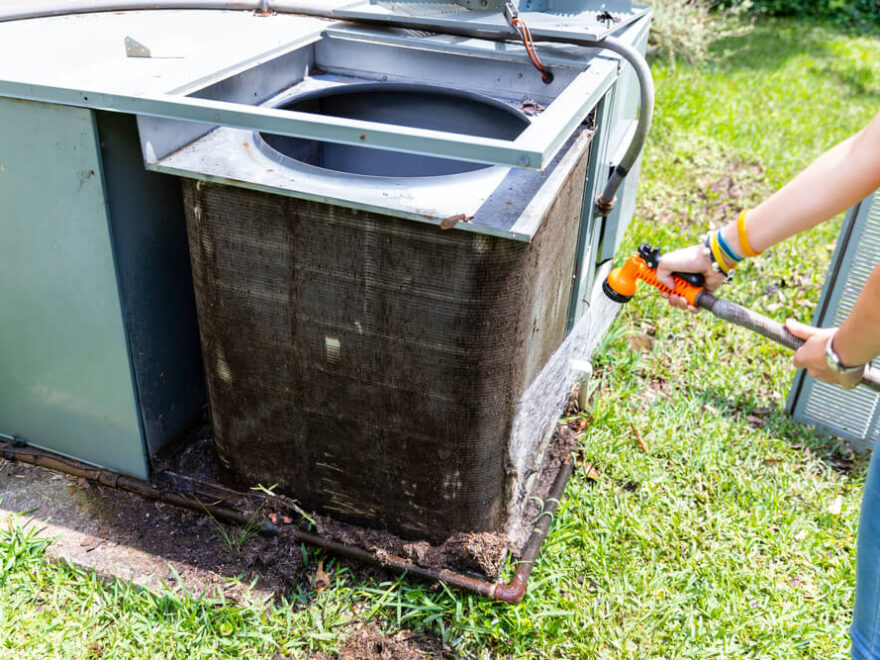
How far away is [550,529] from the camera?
227cm

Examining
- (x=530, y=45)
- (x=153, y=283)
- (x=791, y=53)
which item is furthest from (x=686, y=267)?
(x=791, y=53)

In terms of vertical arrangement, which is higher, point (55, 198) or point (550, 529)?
point (55, 198)

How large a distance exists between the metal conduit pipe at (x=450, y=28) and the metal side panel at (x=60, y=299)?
29.8 inches

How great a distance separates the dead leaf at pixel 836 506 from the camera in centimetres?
247

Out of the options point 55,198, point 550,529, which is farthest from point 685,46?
point 55,198

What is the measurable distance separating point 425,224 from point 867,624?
1123 millimetres

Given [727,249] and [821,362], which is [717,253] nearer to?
[727,249]

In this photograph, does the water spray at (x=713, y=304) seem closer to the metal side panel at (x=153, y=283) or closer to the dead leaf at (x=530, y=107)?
the dead leaf at (x=530, y=107)

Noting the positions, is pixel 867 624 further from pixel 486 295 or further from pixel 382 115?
pixel 382 115

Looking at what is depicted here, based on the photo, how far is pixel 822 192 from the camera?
4.99 ft

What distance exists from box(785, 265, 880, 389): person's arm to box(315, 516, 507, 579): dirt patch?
861 millimetres

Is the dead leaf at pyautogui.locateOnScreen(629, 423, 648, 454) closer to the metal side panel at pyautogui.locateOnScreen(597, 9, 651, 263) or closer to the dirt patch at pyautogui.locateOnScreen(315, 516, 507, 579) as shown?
the metal side panel at pyautogui.locateOnScreen(597, 9, 651, 263)

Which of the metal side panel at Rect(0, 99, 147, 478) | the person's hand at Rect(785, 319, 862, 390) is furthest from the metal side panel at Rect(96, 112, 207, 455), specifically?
the person's hand at Rect(785, 319, 862, 390)

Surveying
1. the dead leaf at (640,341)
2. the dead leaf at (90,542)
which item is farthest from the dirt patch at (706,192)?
the dead leaf at (90,542)
